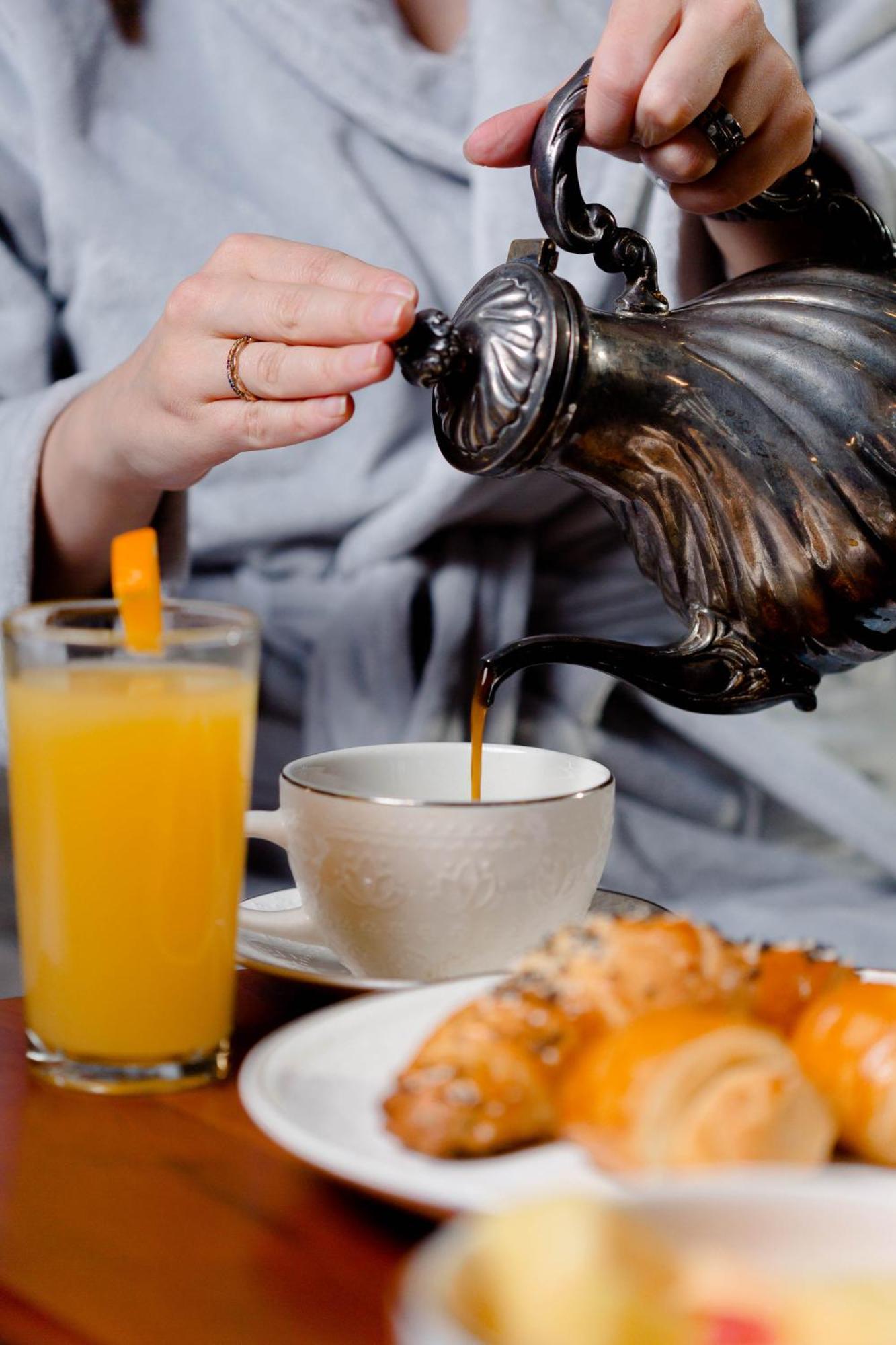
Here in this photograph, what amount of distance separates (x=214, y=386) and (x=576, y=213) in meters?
0.19

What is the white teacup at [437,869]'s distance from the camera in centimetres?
35

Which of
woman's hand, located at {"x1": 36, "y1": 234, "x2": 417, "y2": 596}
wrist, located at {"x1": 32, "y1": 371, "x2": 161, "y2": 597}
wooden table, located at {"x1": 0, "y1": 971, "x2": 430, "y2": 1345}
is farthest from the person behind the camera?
wrist, located at {"x1": 32, "y1": 371, "x2": 161, "y2": 597}

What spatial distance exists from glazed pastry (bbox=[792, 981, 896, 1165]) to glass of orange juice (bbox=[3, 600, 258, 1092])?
0.13 m

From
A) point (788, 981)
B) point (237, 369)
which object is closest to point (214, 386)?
point (237, 369)

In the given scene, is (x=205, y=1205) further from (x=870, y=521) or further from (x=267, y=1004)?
(x=870, y=521)

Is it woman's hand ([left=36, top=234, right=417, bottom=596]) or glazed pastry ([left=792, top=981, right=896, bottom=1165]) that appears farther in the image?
woman's hand ([left=36, top=234, right=417, bottom=596])

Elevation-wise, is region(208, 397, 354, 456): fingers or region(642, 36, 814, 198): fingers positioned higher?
region(642, 36, 814, 198): fingers

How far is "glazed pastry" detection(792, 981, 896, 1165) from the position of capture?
0.78ft

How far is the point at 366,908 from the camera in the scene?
359mm

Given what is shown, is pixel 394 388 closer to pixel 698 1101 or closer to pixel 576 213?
pixel 576 213

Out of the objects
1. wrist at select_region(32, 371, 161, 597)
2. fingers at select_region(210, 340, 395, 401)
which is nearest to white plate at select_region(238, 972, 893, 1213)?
fingers at select_region(210, 340, 395, 401)

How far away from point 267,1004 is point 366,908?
43mm

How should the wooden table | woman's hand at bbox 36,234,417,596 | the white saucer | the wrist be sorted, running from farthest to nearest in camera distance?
1. the wrist
2. woman's hand at bbox 36,234,417,596
3. the white saucer
4. the wooden table

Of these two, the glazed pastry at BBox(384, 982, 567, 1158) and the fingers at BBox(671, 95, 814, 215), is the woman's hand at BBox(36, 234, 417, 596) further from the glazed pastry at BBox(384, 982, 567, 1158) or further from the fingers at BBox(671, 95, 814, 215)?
the glazed pastry at BBox(384, 982, 567, 1158)
